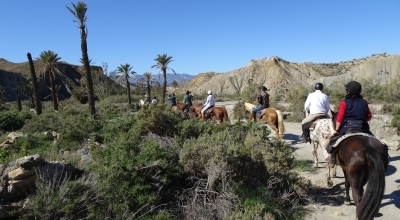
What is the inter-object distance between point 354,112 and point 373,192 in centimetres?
169

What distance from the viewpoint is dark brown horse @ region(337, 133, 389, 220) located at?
455cm

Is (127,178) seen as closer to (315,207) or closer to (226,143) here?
(226,143)

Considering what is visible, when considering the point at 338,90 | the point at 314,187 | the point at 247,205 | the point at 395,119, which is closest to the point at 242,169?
the point at 247,205

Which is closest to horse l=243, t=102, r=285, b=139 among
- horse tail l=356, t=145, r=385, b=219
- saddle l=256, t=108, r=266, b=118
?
saddle l=256, t=108, r=266, b=118

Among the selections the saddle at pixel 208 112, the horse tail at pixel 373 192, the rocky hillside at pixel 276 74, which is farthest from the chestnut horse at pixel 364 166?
the rocky hillside at pixel 276 74

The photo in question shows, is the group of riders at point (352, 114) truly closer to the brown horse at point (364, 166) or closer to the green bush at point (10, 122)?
the brown horse at point (364, 166)

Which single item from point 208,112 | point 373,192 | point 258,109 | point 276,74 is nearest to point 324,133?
point 373,192

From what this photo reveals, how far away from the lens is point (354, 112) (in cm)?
565

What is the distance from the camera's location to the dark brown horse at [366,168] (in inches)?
179

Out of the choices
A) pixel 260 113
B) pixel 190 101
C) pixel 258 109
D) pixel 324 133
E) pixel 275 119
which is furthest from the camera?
pixel 190 101

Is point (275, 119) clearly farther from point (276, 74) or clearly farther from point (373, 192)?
point (276, 74)

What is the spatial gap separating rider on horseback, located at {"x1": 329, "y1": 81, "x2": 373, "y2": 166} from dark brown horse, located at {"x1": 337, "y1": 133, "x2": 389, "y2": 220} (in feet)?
1.07

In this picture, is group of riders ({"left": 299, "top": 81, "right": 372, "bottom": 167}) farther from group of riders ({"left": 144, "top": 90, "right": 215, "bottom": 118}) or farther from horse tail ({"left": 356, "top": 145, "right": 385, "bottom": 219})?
group of riders ({"left": 144, "top": 90, "right": 215, "bottom": 118})

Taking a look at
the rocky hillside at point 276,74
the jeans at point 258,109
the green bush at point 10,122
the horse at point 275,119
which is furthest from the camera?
the rocky hillside at point 276,74
